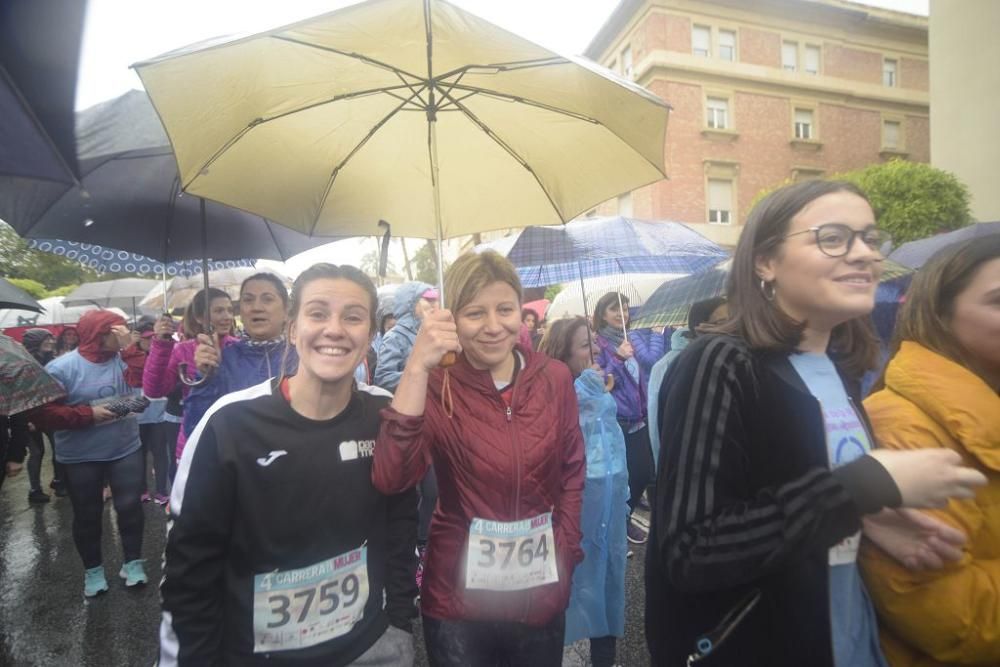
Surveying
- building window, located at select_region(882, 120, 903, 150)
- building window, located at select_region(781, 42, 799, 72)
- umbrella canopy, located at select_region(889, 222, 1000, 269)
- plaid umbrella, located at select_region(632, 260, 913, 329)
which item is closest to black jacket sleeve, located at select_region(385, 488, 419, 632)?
plaid umbrella, located at select_region(632, 260, 913, 329)

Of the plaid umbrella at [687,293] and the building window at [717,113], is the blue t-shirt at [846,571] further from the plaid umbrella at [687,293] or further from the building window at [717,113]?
the building window at [717,113]

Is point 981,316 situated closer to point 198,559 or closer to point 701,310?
point 701,310

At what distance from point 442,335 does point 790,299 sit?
1.05 m

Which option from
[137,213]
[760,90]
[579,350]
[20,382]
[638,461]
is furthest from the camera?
[760,90]

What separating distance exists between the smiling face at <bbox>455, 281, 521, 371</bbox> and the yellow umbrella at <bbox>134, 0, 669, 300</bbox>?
372 mm

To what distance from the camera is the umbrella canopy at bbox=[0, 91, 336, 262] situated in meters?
3.00

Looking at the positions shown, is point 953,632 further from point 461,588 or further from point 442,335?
point 442,335

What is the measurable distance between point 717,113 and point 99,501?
2551 centimetres

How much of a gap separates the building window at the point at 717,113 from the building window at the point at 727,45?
197 centimetres

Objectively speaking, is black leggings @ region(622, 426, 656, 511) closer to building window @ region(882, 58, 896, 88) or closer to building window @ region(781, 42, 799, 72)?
building window @ region(781, 42, 799, 72)

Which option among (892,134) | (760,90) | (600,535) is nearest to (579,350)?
(600,535)

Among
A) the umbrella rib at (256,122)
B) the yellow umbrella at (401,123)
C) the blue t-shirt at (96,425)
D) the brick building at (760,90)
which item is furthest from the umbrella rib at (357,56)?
the brick building at (760,90)

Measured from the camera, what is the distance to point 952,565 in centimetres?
122

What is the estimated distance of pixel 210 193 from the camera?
7.38 ft
